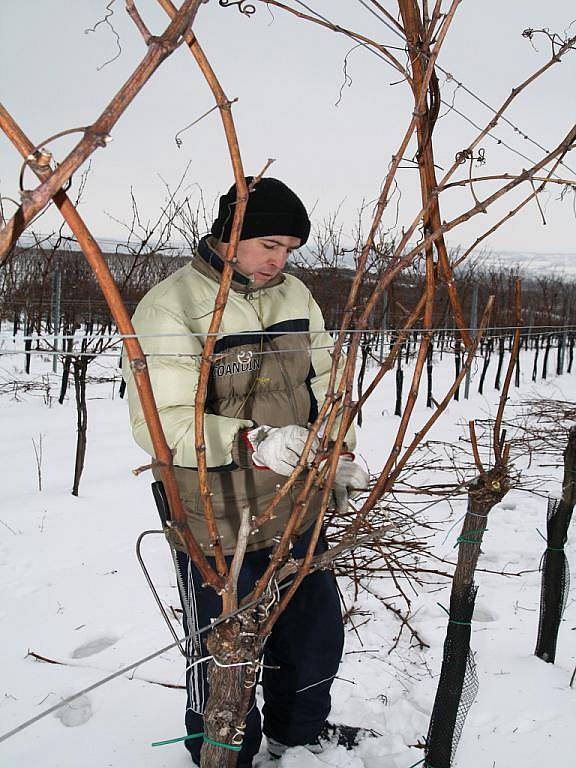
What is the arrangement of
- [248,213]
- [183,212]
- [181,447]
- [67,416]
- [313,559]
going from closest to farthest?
[313,559] → [181,447] → [248,213] → [67,416] → [183,212]

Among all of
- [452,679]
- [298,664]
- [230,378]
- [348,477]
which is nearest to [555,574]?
[452,679]

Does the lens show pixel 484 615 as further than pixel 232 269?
Yes

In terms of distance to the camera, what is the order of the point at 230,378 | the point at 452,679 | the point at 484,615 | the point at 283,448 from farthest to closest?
the point at 484,615 < the point at 452,679 < the point at 230,378 < the point at 283,448

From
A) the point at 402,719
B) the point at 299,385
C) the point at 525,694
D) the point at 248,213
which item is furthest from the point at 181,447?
the point at 525,694

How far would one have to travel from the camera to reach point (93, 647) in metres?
2.43

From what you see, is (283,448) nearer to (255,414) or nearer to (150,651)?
(255,414)

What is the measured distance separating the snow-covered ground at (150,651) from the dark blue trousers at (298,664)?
13 cm

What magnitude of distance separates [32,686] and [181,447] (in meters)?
1.46

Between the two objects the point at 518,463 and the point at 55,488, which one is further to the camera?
the point at 518,463

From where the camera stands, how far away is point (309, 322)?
5.70 feet

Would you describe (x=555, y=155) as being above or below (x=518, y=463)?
above

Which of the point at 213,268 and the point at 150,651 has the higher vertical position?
the point at 213,268

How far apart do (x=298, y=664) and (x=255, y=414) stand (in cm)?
74

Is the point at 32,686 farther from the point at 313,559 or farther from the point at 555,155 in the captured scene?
the point at 555,155
